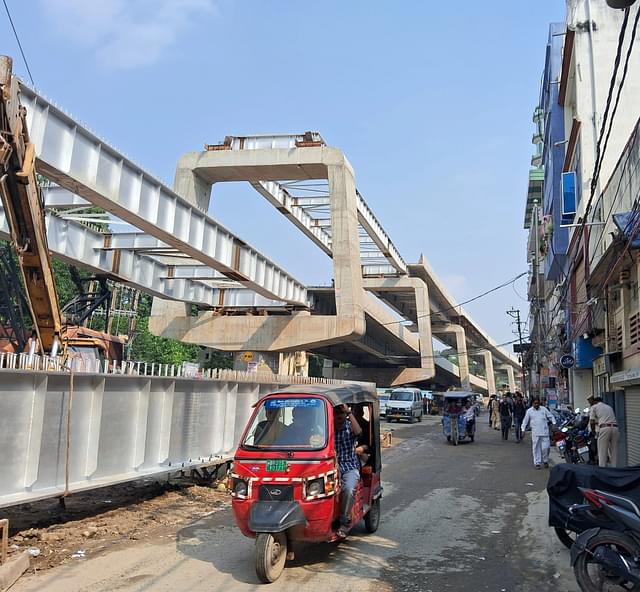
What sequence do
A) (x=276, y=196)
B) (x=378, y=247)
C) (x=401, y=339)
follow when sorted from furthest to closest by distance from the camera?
(x=401, y=339), (x=378, y=247), (x=276, y=196)

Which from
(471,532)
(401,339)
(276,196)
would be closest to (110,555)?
(471,532)

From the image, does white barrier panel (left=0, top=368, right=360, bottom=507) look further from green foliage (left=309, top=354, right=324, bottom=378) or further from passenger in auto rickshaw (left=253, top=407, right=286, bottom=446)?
green foliage (left=309, top=354, right=324, bottom=378)

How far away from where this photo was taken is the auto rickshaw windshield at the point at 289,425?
6801 mm

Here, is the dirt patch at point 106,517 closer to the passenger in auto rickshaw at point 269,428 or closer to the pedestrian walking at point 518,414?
the passenger in auto rickshaw at point 269,428

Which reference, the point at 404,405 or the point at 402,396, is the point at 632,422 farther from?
the point at 402,396

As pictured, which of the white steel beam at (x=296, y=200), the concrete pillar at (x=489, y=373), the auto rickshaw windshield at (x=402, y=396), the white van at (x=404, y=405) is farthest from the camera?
the concrete pillar at (x=489, y=373)

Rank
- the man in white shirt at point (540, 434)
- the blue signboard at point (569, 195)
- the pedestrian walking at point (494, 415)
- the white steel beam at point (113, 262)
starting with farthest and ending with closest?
the pedestrian walking at point (494, 415) < the blue signboard at point (569, 195) < the white steel beam at point (113, 262) < the man in white shirt at point (540, 434)

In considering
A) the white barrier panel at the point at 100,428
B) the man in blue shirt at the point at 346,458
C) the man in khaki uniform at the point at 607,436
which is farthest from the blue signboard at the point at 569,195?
the man in blue shirt at the point at 346,458

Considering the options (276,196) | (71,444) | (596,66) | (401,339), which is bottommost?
(71,444)

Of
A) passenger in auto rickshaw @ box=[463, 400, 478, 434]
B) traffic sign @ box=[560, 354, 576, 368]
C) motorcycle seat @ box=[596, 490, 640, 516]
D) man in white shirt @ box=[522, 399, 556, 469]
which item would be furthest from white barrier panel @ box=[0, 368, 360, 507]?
traffic sign @ box=[560, 354, 576, 368]

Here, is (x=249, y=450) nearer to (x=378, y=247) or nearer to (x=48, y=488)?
(x=48, y=488)

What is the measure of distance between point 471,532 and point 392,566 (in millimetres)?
2233

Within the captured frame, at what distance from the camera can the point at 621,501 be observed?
5738 mm

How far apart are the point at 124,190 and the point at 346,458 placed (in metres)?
11.1
